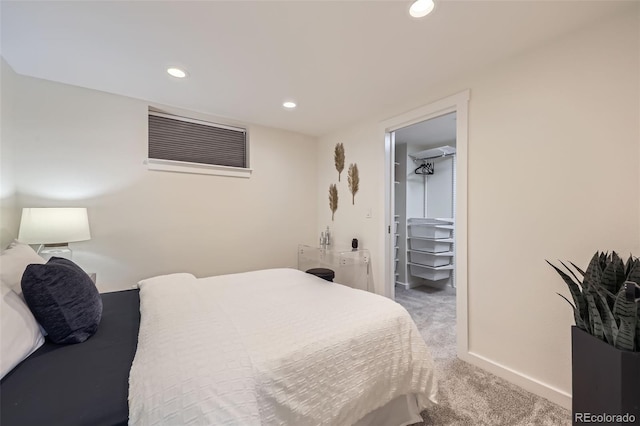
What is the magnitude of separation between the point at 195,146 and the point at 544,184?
3.31 metres

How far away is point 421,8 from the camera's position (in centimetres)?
145

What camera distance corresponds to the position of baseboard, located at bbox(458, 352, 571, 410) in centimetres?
161

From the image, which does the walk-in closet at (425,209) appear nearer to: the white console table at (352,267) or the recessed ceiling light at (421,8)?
the white console table at (352,267)

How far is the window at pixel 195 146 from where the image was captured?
2762mm

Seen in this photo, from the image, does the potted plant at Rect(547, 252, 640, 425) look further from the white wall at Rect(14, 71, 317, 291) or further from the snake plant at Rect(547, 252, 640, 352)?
the white wall at Rect(14, 71, 317, 291)

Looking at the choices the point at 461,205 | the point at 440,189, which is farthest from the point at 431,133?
the point at 461,205

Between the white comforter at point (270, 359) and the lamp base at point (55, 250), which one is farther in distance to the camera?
the lamp base at point (55, 250)

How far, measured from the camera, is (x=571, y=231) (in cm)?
161

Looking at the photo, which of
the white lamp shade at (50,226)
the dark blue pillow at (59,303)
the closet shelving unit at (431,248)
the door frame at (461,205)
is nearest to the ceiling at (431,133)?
the door frame at (461,205)

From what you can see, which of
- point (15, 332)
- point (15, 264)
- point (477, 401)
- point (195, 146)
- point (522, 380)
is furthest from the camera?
point (195, 146)

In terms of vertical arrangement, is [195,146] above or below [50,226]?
above

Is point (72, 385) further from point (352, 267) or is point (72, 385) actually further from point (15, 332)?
point (352, 267)

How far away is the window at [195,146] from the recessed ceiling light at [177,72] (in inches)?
32.6

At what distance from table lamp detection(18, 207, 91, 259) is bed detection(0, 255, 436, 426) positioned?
672 millimetres
